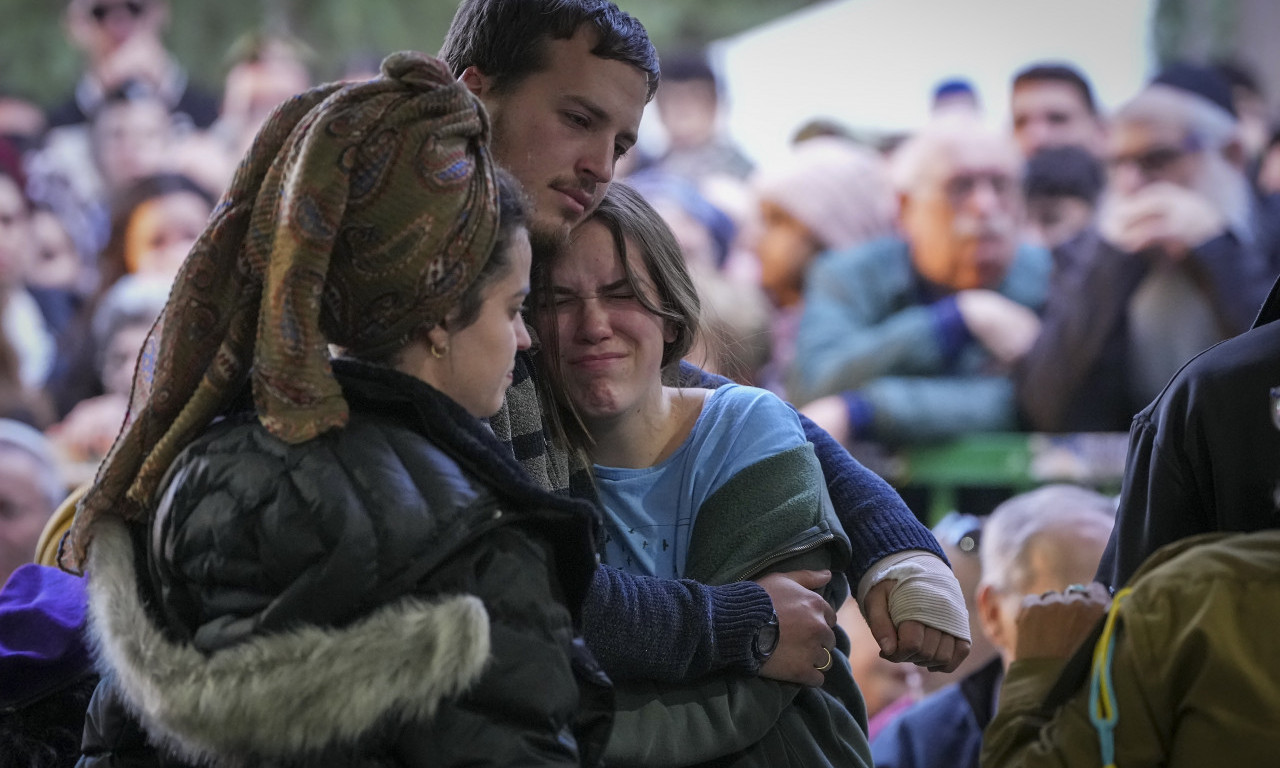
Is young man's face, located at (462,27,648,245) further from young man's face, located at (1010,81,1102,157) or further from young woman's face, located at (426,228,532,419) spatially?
young man's face, located at (1010,81,1102,157)

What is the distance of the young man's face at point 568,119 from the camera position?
226 cm

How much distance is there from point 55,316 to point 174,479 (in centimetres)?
494

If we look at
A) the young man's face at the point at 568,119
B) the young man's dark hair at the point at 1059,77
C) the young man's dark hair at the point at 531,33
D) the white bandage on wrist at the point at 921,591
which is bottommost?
the white bandage on wrist at the point at 921,591

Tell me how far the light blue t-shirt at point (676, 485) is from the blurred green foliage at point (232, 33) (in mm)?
4407

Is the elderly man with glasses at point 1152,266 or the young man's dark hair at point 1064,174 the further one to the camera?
the young man's dark hair at point 1064,174

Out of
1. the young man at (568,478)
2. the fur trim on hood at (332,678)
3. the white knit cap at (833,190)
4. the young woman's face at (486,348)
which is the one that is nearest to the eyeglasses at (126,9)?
the white knit cap at (833,190)

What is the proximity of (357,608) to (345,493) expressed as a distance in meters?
0.13

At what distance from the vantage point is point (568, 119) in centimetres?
233

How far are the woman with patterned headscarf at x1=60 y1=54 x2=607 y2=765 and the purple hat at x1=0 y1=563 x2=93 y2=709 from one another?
0.38 m

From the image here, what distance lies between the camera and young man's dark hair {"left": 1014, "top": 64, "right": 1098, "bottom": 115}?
5.29m

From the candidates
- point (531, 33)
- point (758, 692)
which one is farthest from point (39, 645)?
point (531, 33)

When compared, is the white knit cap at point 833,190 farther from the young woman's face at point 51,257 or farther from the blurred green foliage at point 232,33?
the young woman's face at point 51,257

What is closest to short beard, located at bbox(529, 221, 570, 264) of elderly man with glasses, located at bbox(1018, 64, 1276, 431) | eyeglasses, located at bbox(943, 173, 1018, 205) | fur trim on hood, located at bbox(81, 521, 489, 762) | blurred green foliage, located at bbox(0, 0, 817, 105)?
fur trim on hood, located at bbox(81, 521, 489, 762)

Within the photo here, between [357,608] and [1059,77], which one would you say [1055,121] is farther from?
[357,608]
